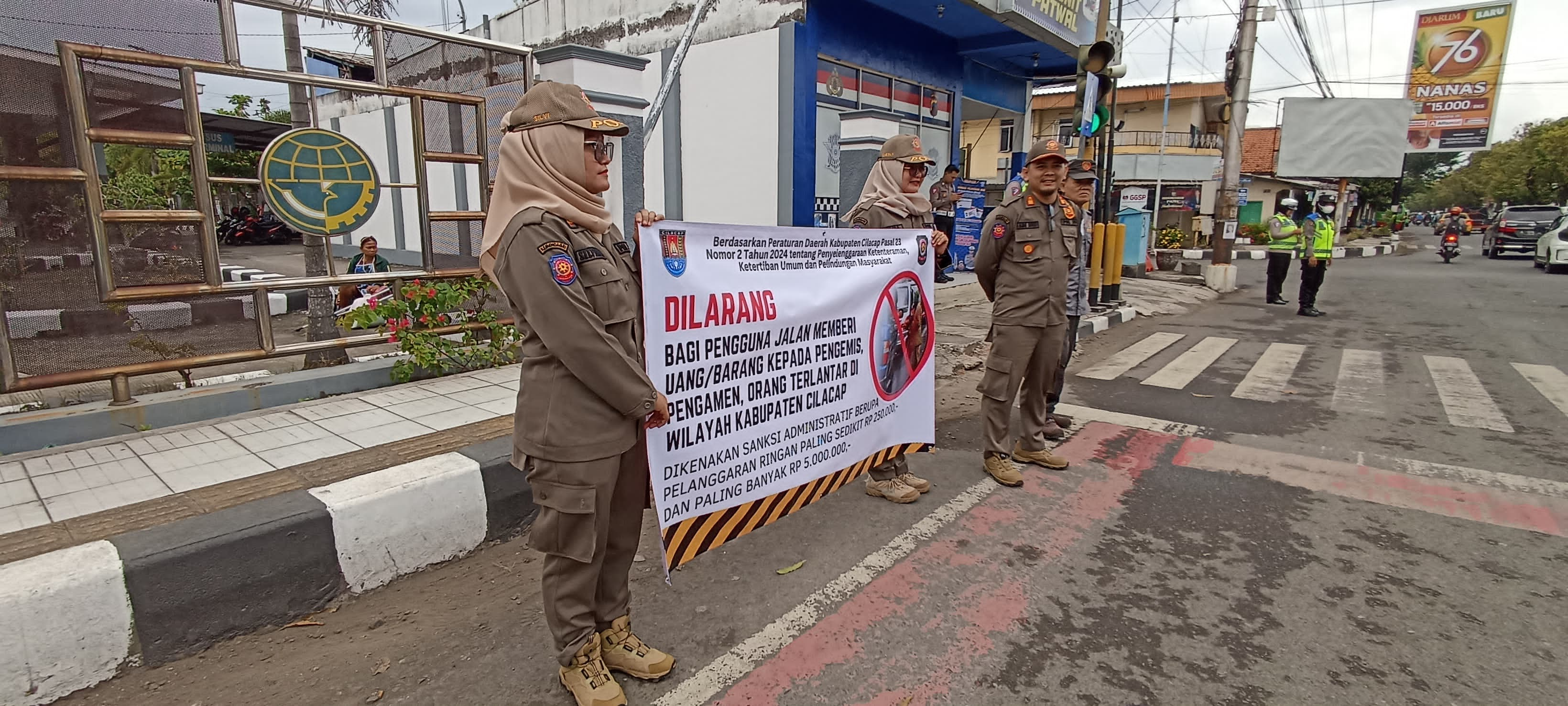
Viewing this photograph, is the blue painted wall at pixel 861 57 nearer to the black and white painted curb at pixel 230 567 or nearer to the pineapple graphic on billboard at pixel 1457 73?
the black and white painted curb at pixel 230 567

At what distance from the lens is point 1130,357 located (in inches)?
326

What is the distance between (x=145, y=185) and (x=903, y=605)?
15.8ft

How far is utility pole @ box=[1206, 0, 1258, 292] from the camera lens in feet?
48.0

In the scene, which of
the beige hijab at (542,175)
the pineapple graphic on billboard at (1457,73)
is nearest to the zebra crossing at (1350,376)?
the beige hijab at (542,175)

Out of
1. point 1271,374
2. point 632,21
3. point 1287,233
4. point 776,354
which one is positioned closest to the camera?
point 776,354

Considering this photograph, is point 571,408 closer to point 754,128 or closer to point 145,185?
point 145,185

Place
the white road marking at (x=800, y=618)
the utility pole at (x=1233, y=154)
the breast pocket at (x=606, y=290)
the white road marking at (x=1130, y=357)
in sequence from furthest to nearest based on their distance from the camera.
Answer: the utility pole at (x=1233, y=154) < the white road marking at (x=1130, y=357) < the white road marking at (x=800, y=618) < the breast pocket at (x=606, y=290)

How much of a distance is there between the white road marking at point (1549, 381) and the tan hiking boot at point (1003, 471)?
198 inches

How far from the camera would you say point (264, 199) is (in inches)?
185

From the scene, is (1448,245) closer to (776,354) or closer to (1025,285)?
(1025,285)

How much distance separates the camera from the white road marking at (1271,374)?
260 inches

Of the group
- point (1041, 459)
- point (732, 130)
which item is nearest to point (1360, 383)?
point (1041, 459)

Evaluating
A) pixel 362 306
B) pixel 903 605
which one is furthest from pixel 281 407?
pixel 903 605

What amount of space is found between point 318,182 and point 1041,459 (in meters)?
4.89
